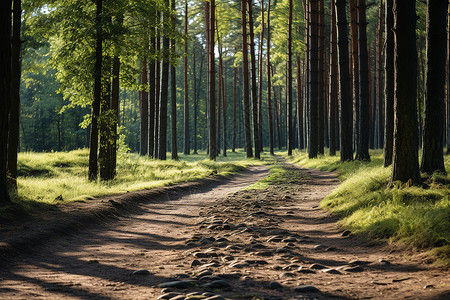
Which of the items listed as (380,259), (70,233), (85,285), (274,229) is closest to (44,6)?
(70,233)

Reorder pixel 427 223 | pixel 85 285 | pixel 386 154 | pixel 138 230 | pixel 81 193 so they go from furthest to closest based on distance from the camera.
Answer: pixel 386 154, pixel 81 193, pixel 138 230, pixel 427 223, pixel 85 285

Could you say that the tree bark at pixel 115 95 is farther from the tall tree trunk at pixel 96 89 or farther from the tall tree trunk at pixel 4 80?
the tall tree trunk at pixel 4 80

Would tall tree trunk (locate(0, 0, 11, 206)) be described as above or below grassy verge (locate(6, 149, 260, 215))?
above

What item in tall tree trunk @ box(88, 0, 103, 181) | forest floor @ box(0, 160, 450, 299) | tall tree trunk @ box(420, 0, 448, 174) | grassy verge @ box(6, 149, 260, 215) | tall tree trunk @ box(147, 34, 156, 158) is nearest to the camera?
forest floor @ box(0, 160, 450, 299)

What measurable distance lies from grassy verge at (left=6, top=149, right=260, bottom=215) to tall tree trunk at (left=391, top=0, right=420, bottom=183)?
7343mm

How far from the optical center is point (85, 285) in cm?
454

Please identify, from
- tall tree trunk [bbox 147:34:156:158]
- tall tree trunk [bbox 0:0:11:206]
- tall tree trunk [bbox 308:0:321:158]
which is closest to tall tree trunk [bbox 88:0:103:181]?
tall tree trunk [bbox 0:0:11:206]

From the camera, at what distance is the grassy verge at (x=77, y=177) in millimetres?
10699

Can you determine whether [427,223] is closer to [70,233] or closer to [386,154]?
[70,233]

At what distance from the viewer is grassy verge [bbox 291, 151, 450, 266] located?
5409mm

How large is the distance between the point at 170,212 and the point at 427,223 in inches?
239

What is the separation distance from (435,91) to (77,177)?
40.6 ft

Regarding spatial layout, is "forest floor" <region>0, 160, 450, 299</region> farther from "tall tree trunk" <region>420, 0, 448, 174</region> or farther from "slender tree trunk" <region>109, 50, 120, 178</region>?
"slender tree trunk" <region>109, 50, 120, 178</region>

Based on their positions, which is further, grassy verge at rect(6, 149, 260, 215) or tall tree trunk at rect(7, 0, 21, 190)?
tall tree trunk at rect(7, 0, 21, 190)
